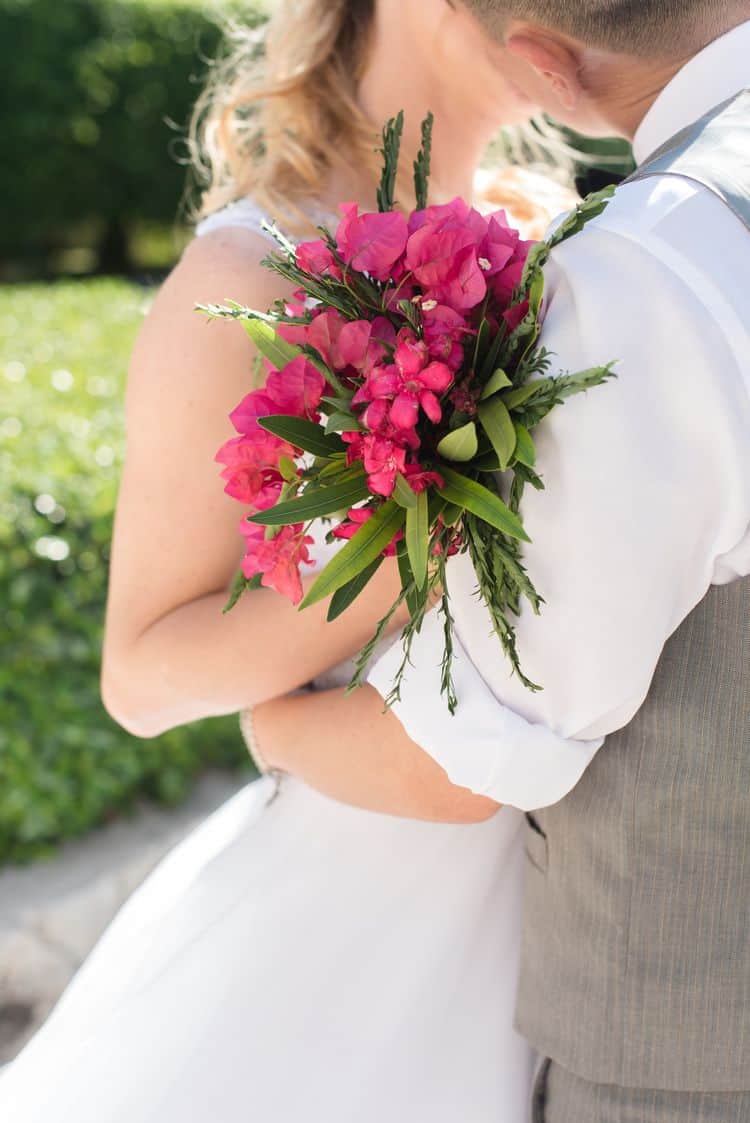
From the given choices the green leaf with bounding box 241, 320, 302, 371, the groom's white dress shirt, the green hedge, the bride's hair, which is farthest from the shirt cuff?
the green hedge

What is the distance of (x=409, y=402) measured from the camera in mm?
1080

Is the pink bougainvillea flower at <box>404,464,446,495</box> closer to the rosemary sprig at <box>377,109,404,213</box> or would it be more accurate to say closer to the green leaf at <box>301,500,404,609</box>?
the green leaf at <box>301,500,404,609</box>

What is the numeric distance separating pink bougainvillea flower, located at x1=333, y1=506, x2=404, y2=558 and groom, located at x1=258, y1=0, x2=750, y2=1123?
0.08m

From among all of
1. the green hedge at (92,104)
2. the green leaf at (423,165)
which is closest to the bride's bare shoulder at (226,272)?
the green leaf at (423,165)

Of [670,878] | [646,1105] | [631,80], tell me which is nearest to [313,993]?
[646,1105]

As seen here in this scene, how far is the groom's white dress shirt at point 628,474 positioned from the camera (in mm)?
1039

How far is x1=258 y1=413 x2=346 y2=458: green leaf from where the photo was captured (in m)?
1.12

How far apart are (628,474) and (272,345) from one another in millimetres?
375

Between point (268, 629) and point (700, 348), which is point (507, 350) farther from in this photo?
point (268, 629)

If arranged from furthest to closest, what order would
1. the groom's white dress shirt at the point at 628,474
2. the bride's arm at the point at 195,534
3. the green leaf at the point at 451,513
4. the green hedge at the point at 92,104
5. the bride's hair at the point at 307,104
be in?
the green hedge at the point at 92,104 → the bride's hair at the point at 307,104 → the bride's arm at the point at 195,534 → the green leaf at the point at 451,513 → the groom's white dress shirt at the point at 628,474

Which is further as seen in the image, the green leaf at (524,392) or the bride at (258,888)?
the bride at (258,888)

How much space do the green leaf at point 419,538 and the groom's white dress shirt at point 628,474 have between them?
0.33ft

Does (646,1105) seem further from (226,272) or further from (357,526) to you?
(226,272)

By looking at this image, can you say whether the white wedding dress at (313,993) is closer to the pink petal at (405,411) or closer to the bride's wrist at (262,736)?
the bride's wrist at (262,736)
